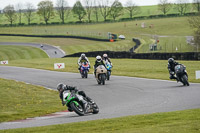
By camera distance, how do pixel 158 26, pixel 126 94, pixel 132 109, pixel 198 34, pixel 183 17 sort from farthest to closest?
pixel 183 17
pixel 158 26
pixel 198 34
pixel 126 94
pixel 132 109

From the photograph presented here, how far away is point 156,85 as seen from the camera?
79.3 feet

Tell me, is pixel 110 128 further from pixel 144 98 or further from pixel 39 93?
pixel 39 93

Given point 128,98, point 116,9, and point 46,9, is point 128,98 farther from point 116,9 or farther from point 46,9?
point 46,9

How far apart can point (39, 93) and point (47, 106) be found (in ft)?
12.9

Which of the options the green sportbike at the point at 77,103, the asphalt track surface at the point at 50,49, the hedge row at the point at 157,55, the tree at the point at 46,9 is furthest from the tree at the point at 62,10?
the green sportbike at the point at 77,103

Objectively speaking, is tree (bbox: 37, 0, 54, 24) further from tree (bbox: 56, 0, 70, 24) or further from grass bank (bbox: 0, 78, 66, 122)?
grass bank (bbox: 0, 78, 66, 122)

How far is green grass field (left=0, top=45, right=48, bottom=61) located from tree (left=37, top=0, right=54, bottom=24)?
85.1 meters

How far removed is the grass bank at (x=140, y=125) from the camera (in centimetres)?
1041

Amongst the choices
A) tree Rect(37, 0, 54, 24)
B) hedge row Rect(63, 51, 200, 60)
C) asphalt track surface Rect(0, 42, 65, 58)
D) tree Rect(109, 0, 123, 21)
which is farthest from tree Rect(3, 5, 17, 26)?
hedge row Rect(63, 51, 200, 60)

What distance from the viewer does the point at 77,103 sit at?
47.3 ft

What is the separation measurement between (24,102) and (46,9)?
155 meters

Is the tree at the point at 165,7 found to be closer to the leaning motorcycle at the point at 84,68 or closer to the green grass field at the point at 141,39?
the green grass field at the point at 141,39

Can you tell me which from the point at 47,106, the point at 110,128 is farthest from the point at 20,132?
the point at 47,106

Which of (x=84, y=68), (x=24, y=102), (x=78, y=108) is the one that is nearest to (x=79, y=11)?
(x=84, y=68)
